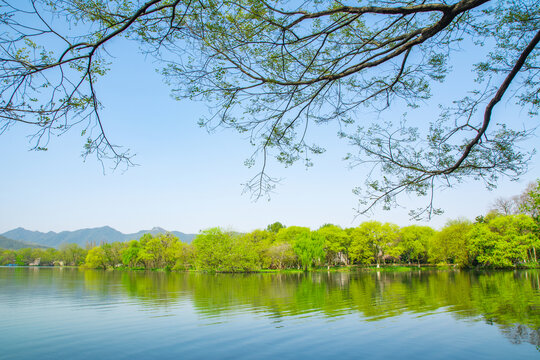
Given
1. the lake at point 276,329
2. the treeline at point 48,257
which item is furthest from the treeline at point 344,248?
the treeline at point 48,257

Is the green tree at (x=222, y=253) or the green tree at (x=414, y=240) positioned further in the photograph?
the green tree at (x=414, y=240)

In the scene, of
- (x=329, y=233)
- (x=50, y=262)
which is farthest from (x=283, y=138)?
(x=50, y=262)

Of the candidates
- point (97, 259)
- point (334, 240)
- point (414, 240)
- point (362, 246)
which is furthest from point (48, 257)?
point (414, 240)

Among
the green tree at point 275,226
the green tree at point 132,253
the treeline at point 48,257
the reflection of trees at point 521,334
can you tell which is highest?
the green tree at point 275,226

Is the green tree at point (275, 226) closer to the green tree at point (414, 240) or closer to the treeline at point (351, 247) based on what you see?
the treeline at point (351, 247)

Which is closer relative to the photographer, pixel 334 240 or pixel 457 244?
pixel 457 244

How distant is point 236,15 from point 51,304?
14037mm

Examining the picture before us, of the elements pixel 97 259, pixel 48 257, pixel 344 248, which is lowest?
pixel 48 257

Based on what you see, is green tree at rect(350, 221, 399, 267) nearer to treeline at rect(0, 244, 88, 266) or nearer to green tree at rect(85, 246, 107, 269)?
green tree at rect(85, 246, 107, 269)

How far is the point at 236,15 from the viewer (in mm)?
4551

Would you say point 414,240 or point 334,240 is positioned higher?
point 334,240

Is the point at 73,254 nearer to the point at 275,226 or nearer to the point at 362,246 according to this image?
the point at 275,226

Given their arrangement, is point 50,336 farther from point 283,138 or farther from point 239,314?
point 283,138

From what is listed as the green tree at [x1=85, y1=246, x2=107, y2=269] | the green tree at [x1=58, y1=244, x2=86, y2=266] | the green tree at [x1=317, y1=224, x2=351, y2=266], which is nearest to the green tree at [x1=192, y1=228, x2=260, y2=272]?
the green tree at [x1=317, y1=224, x2=351, y2=266]
